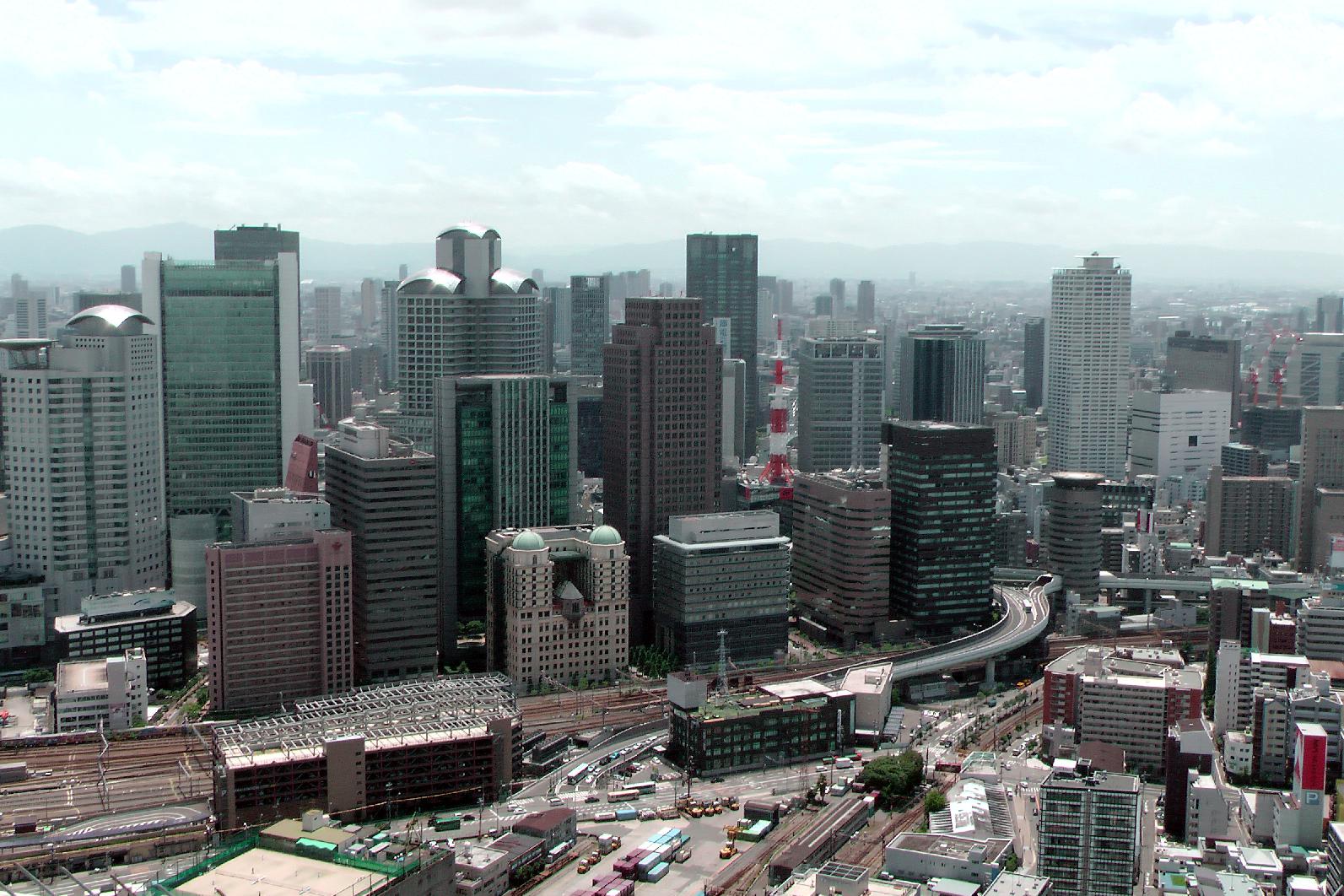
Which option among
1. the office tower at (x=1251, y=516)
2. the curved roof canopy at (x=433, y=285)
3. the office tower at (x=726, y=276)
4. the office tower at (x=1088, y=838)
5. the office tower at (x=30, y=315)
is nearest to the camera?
the office tower at (x=1088, y=838)

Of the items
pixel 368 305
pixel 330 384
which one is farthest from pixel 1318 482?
pixel 368 305

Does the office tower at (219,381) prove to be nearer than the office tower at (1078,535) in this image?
Yes

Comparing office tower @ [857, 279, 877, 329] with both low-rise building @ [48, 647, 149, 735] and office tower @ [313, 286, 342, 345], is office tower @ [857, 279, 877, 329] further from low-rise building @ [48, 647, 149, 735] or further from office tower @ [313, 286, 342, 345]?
low-rise building @ [48, 647, 149, 735]

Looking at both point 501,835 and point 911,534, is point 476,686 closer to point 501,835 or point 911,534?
point 501,835

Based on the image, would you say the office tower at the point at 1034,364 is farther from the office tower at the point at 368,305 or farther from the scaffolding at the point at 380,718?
the scaffolding at the point at 380,718

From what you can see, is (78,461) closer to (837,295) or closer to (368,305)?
(368,305)

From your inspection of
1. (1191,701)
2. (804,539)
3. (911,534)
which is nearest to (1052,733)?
(1191,701)

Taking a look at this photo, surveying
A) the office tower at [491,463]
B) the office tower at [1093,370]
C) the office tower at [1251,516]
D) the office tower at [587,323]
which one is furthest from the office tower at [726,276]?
the office tower at [491,463]
